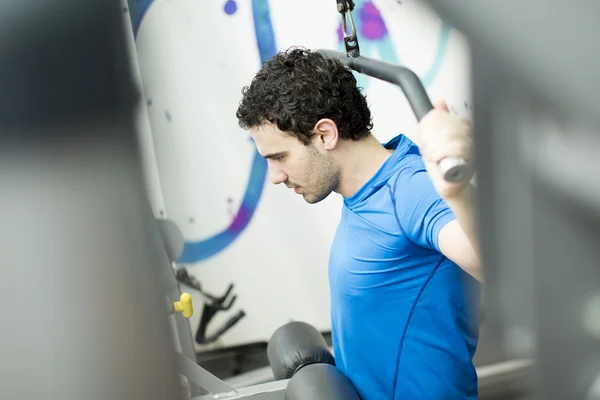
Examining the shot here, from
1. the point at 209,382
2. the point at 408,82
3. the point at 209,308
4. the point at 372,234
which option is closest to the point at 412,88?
the point at 408,82

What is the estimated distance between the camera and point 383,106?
216cm

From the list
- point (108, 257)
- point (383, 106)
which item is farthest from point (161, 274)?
point (383, 106)

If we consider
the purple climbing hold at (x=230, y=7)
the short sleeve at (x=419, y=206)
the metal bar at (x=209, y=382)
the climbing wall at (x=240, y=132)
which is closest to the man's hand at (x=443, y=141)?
the short sleeve at (x=419, y=206)

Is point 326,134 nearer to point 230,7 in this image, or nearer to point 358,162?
point 358,162

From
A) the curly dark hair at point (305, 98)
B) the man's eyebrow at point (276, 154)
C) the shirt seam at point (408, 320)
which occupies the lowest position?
the shirt seam at point (408, 320)

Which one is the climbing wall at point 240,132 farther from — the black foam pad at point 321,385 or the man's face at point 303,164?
the black foam pad at point 321,385

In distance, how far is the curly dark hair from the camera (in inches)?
51.8

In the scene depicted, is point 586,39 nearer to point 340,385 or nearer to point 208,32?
point 340,385

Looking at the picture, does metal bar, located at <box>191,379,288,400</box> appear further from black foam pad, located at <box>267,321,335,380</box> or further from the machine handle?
the machine handle

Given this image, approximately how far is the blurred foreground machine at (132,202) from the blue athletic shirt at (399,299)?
0.81 metres

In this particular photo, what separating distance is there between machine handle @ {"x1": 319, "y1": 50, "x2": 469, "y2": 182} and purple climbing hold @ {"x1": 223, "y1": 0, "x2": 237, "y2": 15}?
1.13m

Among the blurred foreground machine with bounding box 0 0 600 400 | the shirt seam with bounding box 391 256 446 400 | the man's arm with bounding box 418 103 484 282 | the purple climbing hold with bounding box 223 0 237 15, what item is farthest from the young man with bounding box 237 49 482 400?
the purple climbing hold with bounding box 223 0 237 15

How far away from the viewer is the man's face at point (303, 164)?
4.34 ft

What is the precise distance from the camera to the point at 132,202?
0.88 feet
